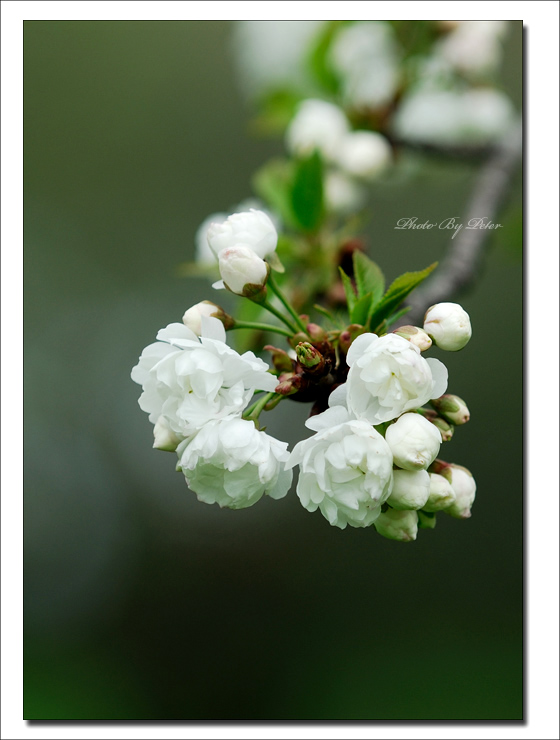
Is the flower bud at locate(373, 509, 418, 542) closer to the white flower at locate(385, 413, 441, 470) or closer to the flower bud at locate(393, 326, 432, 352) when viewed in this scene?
the white flower at locate(385, 413, 441, 470)

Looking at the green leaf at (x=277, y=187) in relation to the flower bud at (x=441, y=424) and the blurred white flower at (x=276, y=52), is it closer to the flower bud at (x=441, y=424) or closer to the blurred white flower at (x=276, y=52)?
the blurred white flower at (x=276, y=52)

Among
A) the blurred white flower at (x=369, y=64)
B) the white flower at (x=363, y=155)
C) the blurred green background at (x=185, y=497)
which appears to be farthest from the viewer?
the blurred green background at (x=185, y=497)

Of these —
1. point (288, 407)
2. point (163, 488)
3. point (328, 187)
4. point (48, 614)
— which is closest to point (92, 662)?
point (48, 614)

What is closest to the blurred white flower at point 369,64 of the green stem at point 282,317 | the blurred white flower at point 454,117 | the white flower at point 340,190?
the blurred white flower at point 454,117

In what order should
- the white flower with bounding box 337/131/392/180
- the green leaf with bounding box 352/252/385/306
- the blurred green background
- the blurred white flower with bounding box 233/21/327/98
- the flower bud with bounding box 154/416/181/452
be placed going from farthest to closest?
1. the blurred green background
2. the blurred white flower with bounding box 233/21/327/98
3. the white flower with bounding box 337/131/392/180
4. the green leaf with bounding box 352/252/385/306
5. the flower bud with bounding box 154/416/181/452

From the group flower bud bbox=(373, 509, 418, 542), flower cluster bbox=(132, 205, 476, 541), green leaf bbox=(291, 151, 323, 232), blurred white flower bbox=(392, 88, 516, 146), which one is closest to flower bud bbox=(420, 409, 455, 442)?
flower cluster bbox=(132, 205, 476, 541)

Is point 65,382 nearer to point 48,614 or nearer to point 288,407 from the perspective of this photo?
point 48,614
